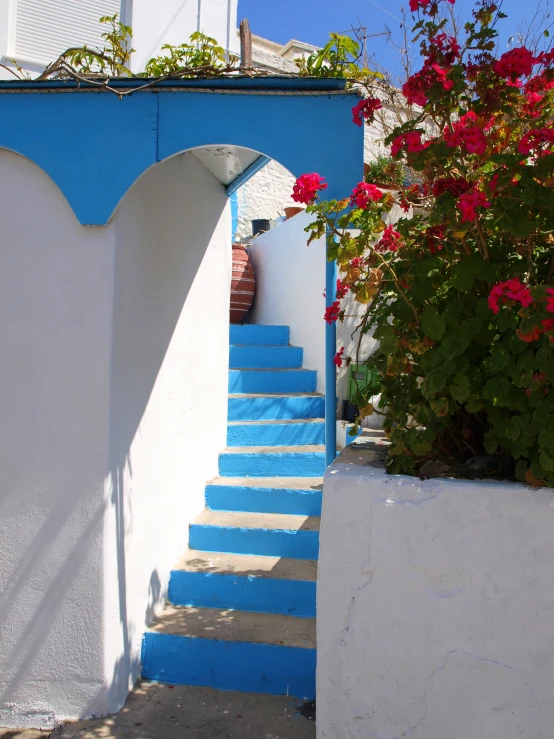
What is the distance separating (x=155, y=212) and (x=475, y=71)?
189 cm

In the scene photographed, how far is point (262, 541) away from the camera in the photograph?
13.2 ft

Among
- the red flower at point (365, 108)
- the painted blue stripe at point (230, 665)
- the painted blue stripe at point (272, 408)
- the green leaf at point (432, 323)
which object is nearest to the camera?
the green leaf at point (432, 323)

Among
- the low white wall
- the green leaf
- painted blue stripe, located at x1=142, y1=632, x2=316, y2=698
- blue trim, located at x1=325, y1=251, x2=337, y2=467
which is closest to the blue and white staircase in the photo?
painted blue stripe, located at x1=142, y1=632, x2=316, y2=698

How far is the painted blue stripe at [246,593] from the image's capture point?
364 centimetres

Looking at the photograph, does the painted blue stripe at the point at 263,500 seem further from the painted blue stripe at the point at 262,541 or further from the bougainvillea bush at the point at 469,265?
the bougainvillea bush at the point at 469,265

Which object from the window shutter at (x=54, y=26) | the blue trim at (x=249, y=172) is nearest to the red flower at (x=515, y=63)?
the blue trim at (x=249, y=172)

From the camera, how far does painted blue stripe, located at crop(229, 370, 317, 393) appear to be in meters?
5.85

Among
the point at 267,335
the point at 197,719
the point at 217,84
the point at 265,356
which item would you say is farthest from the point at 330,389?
the point at 267,335

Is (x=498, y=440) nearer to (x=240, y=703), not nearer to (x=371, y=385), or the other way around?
(x=371, y=385)

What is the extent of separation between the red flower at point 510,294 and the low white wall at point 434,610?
0.61 metres

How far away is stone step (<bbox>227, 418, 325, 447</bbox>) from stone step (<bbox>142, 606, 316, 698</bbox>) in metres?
1.72

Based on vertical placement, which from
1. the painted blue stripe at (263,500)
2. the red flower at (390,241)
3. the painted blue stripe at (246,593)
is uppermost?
the red flower at (390,241)

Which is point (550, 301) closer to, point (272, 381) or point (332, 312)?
point (332, 312)

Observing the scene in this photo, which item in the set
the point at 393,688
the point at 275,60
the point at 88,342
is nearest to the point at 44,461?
the point at 88,342
